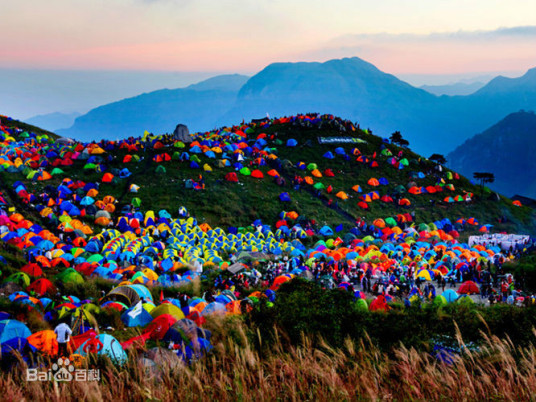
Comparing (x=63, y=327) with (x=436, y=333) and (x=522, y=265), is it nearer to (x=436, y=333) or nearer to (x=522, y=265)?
(x=436, y=333)

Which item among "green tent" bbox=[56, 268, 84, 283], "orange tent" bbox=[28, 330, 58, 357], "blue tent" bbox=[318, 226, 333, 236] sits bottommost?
"blue tent" bbox=[318, 226, 333, 236]

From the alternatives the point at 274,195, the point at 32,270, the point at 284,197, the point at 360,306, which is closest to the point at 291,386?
the point at 360,306

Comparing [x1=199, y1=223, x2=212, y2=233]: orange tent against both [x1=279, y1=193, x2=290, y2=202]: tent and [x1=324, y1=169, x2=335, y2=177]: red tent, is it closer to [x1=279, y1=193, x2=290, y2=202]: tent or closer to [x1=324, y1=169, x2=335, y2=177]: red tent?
[x1=279, y1=193, x2=290, y2=202]: tent

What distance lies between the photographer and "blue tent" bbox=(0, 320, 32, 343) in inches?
496

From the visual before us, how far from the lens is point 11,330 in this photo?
503 inches

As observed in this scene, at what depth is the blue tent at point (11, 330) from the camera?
41.3 feet

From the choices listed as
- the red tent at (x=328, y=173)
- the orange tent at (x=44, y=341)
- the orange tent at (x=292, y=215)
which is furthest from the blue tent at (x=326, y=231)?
the orange tent at (x=44, y=341)

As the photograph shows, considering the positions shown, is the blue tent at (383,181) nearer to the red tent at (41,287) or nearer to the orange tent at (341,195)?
the orange tent at (341,195)

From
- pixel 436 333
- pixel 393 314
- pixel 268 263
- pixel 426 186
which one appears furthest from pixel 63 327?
pixel 426 186

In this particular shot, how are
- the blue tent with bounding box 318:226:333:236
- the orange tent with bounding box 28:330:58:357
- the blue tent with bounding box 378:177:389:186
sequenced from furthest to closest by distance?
1. the blue tent with bounding box 378:177:389:186
2. the blue tent with bounding box 318:226:333:236
3. the orange tent with bounding box 28:330:58:357

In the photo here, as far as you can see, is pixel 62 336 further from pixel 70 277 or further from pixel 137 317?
pixel 70 277

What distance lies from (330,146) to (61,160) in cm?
3641

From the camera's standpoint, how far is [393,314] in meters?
11.7

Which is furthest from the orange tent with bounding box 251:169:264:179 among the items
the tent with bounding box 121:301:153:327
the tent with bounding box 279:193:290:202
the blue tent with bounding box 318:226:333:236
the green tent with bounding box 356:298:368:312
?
the green tent with bounding box 356:298:368:312
